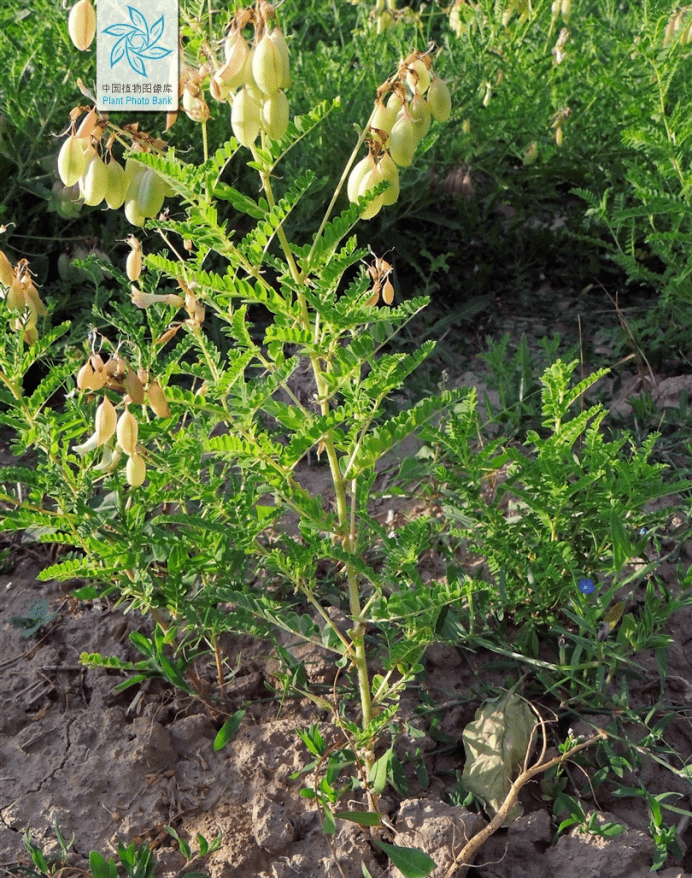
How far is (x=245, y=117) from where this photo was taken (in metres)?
1.19

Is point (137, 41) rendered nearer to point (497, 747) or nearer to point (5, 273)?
point (5, 273)

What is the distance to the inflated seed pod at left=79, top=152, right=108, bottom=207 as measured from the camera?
1.28m

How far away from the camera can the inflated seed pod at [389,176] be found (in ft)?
4.13

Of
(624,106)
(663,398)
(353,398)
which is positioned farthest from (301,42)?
(353,398)

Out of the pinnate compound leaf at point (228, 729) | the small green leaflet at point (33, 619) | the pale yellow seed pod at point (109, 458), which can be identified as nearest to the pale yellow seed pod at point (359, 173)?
the pale yellow seed pod at point (109, 458)

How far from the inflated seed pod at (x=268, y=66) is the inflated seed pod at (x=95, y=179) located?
0.93 ft

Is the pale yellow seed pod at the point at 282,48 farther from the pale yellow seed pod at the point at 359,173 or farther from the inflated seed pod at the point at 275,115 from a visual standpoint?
the pale yellow seed pod at the point at 359,173

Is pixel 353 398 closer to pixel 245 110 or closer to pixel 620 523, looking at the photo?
pixel 245 110

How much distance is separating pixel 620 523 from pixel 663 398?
1199 mm

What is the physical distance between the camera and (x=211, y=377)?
1453mm

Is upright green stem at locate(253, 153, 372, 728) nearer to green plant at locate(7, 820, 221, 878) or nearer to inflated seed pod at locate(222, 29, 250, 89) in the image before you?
inflated seed pod at locate(222, 29, 250, 89)

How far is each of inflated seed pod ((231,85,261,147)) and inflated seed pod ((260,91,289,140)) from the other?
0.04 feet

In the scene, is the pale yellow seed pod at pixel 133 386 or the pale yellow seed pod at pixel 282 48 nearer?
the pale yellow seed pod at pixel 282 48

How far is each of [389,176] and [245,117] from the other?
0.22 meters
